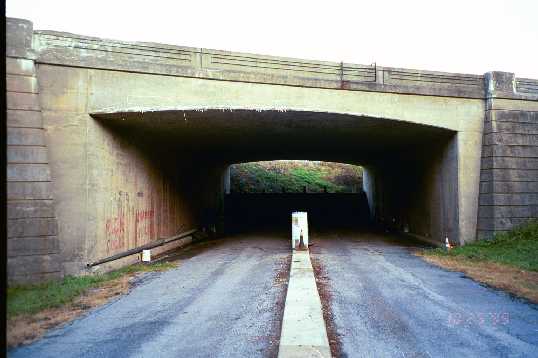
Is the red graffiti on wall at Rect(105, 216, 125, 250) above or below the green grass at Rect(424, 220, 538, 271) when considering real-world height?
above

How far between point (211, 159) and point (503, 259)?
44.4 ft

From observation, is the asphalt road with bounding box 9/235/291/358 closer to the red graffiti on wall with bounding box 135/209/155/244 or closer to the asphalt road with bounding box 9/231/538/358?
the asphalt road with bounding box 9/231/538/358

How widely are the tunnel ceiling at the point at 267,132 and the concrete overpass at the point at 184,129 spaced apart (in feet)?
0.24

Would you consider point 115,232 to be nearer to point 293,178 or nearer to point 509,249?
point 509,249

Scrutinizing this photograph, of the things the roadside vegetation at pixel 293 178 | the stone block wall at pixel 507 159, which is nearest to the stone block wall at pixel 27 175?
the stone block wall at pixel 507 159

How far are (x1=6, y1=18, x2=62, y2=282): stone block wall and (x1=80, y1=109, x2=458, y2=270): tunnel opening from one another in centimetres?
101

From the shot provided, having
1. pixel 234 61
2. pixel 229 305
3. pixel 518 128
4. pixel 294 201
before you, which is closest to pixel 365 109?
pixel 234 61

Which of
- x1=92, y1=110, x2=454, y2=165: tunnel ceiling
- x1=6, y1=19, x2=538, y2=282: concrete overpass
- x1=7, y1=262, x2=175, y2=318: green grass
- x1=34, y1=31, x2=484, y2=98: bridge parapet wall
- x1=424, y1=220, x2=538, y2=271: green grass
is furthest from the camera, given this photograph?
x1=92, y1=110, x2=454, y2=165: tunnel ceiling

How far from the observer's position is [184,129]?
11430mm

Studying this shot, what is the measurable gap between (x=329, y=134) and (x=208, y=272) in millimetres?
7251

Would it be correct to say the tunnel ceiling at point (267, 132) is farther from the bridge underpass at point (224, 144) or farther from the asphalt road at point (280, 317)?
the asphalt road at point (280, 317)

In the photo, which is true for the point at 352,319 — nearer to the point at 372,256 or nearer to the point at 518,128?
the point at 372,256

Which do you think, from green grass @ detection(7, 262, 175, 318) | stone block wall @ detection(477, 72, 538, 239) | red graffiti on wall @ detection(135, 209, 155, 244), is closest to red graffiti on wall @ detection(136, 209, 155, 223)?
red graffiti on wall @ detection(135, 209, 155, 244)

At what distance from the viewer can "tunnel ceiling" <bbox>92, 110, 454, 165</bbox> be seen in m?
10.1
